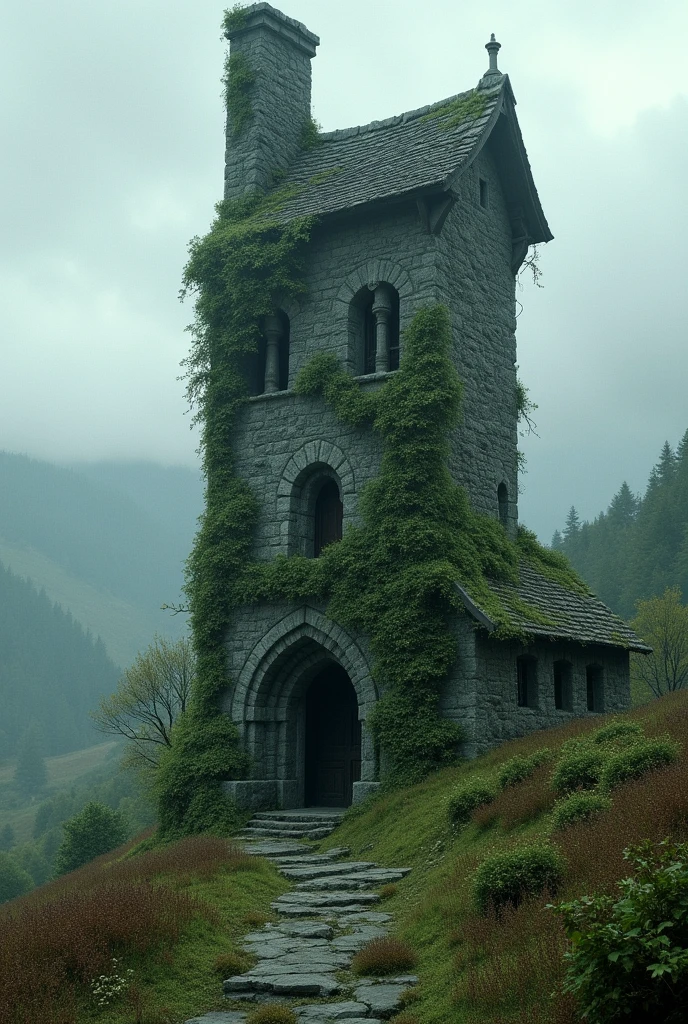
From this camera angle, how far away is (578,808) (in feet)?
32.6

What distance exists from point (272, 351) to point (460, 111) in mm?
6547

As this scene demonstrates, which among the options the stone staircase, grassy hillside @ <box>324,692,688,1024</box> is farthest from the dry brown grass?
the stone staircase

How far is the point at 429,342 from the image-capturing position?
725 inches

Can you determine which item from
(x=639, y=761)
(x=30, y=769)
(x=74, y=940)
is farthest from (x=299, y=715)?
(x=30, y=769)

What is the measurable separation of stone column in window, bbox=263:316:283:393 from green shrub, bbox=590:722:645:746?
35.0 feet

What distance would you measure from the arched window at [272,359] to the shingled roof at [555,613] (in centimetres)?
638

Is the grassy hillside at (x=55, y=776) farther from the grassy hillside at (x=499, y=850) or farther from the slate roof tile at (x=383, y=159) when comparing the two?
the grassy hillside at (x=499, y=850)

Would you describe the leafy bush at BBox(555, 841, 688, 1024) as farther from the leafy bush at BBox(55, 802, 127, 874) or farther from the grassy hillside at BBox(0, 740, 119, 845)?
the grassy hillside at BBox(0, 740, 119, 845)

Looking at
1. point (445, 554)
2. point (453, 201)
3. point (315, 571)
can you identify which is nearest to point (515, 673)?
point (445, 554)

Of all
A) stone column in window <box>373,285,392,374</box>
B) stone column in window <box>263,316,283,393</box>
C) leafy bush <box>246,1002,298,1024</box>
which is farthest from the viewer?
stone column in window <box>263,316,283,393</box>

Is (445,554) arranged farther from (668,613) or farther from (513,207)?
(668,613)

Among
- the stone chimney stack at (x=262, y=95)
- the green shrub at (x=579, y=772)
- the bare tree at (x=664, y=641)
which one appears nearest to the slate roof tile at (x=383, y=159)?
the stone chimney stack at (x=262, y=95)

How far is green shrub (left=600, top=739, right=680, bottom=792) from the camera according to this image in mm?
10336

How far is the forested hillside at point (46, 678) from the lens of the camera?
172 metres
